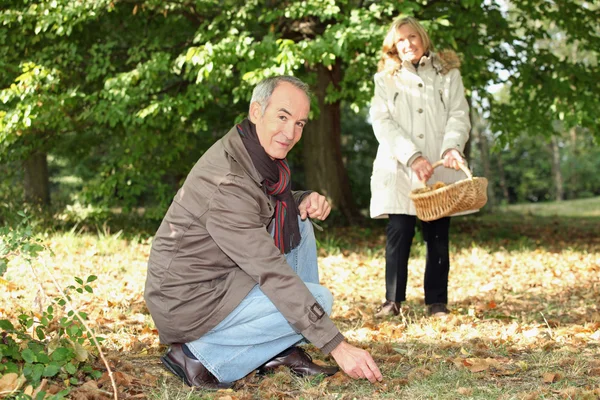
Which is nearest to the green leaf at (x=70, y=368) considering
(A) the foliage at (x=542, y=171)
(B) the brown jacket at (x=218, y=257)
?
(B) the brown jacket at (x=218, y=257)

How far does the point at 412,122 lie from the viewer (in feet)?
14.8

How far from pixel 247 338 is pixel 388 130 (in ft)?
6.38

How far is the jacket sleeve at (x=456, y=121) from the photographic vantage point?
436cm

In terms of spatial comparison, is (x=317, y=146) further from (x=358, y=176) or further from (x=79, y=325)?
(x=79, y=325)

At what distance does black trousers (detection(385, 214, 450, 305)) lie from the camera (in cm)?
457

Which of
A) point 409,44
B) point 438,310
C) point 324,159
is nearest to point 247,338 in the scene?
point 438,310

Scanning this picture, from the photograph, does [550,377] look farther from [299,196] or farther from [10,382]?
[10,382]

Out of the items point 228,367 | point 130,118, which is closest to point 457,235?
point 130,118

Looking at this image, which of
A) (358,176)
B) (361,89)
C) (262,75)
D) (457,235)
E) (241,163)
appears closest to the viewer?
(241,163)

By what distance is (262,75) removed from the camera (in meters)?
7.16

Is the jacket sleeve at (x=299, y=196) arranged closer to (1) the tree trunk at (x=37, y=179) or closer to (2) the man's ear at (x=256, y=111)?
(2) the man's ear at (x=256, y=111)

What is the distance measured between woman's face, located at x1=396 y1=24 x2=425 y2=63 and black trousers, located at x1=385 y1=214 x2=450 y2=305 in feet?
3.49

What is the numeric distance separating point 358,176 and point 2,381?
1108cm

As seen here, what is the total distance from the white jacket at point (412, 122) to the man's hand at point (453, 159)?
0.16 meters
